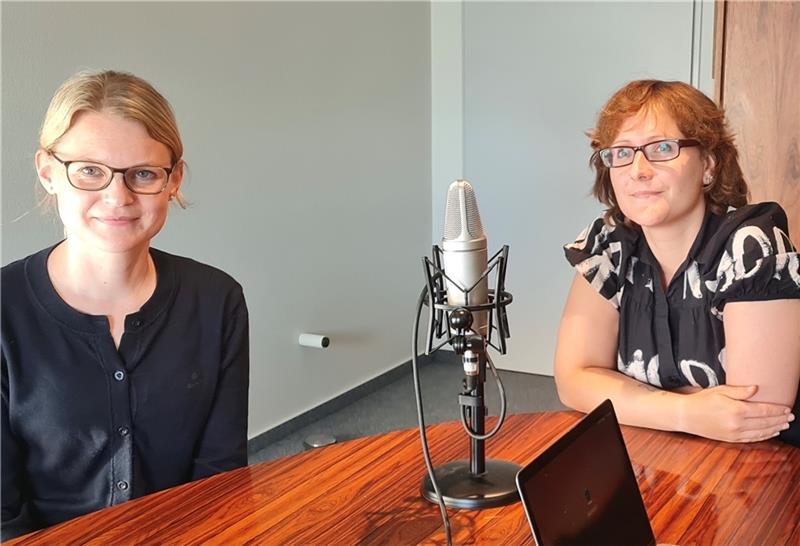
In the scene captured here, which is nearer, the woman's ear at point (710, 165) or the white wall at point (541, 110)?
the woman's ear at point (710, 165)

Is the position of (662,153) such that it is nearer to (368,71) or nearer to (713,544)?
(713,544)

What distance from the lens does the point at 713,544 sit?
1095 millimetres

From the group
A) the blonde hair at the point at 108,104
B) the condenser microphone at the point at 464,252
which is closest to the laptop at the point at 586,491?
the condenser microphone at the point at 464,252

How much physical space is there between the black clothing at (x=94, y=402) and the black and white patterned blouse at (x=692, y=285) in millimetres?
811

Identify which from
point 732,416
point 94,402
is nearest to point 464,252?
point 732,416

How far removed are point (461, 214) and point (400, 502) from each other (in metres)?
0.42

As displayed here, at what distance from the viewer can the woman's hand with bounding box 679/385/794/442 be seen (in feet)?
4.68

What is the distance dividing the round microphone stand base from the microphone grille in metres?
0.35

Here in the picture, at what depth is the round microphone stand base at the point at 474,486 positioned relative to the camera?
121 cm

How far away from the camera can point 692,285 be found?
1.66 m

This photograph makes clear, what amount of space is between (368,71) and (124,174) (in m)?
2.34

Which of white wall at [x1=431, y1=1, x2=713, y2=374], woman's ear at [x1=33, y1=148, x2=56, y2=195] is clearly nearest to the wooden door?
white wall at [x1=431, y1=1, x2=713, y2=374]

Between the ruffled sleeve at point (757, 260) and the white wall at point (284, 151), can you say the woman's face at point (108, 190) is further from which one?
the ruffled sleeve at point (757, 260)

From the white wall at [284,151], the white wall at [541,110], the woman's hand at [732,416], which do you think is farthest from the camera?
the white wall at [541,110]
